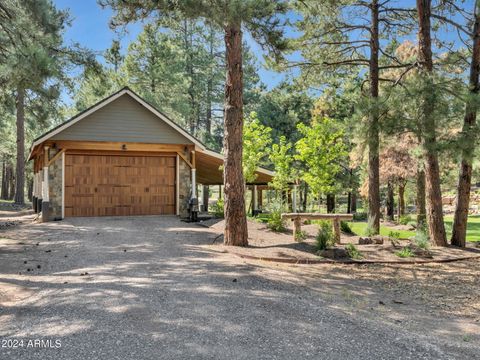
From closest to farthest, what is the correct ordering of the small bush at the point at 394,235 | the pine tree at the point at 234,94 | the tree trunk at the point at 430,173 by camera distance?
the pine tree at the point at 234,94, the tree trunk at the point at 430,173, the small bush at the point at 394,235

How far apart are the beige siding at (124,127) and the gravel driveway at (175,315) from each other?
6923 millimetres

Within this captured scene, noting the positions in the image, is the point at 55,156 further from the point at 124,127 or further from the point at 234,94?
the point at 234,94

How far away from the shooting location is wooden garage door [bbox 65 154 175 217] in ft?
45.6

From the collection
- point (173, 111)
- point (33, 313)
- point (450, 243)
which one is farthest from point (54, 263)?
point (173, 111)

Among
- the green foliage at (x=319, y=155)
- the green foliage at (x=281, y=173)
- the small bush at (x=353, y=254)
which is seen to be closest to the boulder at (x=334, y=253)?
the small bush at (x=353, y=254)

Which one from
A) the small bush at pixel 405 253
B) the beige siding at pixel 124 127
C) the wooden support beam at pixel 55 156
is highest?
the beige siding at pixel 124 127

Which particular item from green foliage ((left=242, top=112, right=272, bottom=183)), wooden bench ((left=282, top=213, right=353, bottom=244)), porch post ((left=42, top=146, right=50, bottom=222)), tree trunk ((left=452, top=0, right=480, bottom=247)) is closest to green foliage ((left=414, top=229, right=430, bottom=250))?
tree trunk ((left=452, top=0, right=480, bottom=247))

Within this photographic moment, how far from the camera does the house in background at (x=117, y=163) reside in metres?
13.5

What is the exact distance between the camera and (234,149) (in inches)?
359

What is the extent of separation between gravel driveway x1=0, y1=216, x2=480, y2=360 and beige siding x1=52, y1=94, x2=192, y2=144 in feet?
22.7

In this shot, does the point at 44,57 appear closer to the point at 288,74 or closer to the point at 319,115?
the point at 288,74

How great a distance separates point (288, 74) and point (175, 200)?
6612 millimetres

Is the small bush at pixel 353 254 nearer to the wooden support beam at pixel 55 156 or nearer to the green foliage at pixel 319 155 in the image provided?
the wooden support beam at pixel 55 156

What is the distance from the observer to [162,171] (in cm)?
1509
